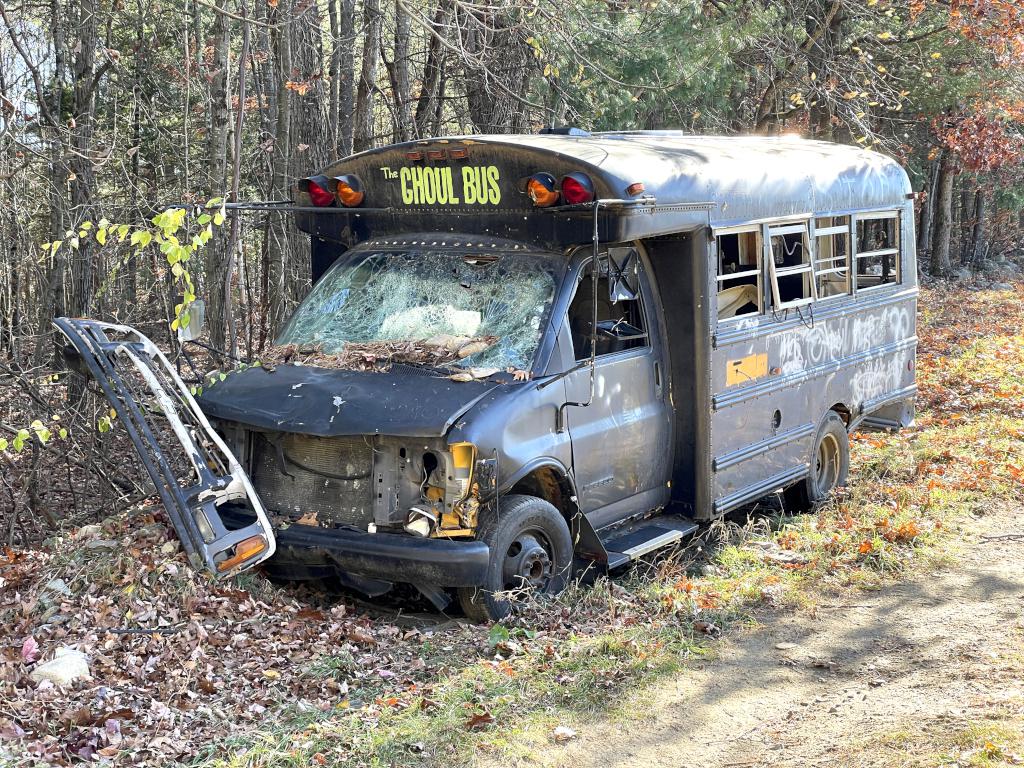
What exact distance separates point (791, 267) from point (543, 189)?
267cm

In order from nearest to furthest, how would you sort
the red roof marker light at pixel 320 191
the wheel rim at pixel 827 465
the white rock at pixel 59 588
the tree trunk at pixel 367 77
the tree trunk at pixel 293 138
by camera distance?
the white rock at pixel 59 588 → the red roof marker light at pixel 320 191 → the wheel rim at pixel 827 465 → the tree trunk at pixel 367 77 → the tree trunk at pixel 293 138

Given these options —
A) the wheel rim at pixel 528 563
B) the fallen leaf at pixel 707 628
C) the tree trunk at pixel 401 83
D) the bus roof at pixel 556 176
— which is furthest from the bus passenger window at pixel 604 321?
the tree trunk at pixel 401 83

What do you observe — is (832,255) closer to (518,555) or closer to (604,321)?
(604,321)

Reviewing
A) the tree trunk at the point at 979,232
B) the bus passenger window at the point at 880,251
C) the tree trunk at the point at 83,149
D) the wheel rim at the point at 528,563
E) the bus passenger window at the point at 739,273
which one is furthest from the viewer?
the tree trunk at the point at 979,232

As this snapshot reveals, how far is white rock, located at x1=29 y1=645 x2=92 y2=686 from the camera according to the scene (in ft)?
15.8

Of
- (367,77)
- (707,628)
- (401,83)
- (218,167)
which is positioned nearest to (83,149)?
(218,167)

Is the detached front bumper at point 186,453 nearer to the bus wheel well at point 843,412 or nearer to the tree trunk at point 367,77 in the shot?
the bus wheel well at point 843,412

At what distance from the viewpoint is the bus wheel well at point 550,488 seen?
643 cm

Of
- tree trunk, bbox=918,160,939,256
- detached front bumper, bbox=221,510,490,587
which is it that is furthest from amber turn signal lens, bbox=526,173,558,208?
tree trunk, bbox=918,160,939,256

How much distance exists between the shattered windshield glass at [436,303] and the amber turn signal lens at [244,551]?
147cm

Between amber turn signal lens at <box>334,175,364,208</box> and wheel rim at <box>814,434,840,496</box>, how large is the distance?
449cm

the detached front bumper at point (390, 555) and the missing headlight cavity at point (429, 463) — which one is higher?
the missing headlight cavity at point (429, 463)

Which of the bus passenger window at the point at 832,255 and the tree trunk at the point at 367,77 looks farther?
the tree trunk at the point at 367,77

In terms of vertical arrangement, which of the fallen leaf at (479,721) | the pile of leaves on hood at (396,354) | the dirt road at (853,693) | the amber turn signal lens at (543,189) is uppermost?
the amber turn signal lens at (543,189)
